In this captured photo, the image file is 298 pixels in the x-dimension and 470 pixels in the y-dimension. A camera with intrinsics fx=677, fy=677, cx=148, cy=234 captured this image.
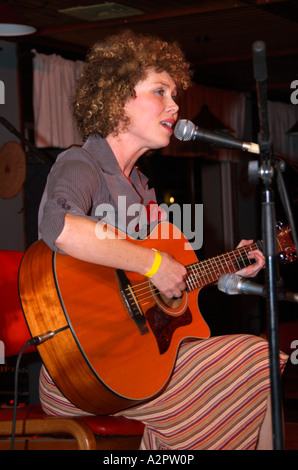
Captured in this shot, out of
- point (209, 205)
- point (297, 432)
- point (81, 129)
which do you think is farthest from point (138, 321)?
point (209, 205)

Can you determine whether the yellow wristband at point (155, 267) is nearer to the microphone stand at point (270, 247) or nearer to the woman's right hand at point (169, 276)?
the woman's right hand at point (169, 276)

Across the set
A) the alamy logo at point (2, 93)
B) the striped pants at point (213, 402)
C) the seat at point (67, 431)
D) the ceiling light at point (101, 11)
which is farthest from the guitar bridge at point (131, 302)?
the alamy logo at point (2, 93)

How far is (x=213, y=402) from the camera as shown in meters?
2.16

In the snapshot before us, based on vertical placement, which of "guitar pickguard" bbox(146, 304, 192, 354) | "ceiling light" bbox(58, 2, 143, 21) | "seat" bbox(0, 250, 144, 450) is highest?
"ceiling light" bbox(58, 2, 143, 21)

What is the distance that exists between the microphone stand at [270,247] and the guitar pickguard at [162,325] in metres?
0.67

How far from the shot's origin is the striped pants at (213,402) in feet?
7.04

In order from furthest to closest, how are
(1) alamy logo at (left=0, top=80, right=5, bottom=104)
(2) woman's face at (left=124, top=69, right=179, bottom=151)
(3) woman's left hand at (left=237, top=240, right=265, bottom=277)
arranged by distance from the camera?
(1) alamy logo at (left=0, top=80, right=5, bottom=104), (3) woman's left hand at (left=237, top=240, right=265, bottom=277), (2) woman's face at (left=124, top=69, right=179, bottom=151)

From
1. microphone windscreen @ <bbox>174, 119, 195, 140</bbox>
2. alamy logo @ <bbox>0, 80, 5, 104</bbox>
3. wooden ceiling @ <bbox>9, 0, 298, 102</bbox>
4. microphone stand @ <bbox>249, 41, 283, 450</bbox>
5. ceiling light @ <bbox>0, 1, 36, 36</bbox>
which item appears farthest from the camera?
alamy logo @ <bbox>0, 80, 5, 104</bbox>

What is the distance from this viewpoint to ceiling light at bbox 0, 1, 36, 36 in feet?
12.5

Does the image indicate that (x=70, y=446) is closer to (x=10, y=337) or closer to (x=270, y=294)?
(x=10, y=337)

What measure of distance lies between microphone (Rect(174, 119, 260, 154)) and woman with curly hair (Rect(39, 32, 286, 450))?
44 cm

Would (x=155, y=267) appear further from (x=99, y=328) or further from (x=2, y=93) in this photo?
(x=2, y=93)

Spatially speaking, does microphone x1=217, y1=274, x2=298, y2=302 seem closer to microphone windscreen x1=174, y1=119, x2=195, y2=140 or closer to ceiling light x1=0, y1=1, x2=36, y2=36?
microphone windscreen x1=174, y1=119, x2=195, y2=140

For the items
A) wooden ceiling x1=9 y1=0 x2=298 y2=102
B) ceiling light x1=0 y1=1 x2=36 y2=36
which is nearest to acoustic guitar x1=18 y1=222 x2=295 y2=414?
ceiling light x1=0 y1=1 x2=36 y2=36
